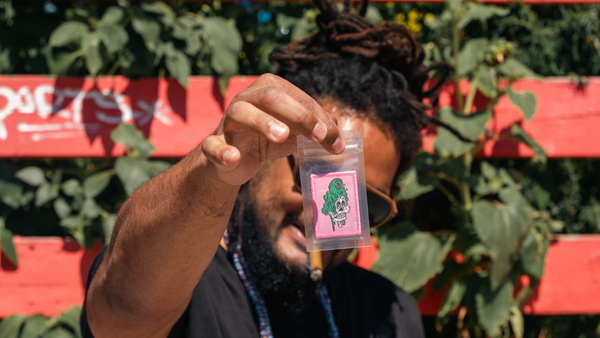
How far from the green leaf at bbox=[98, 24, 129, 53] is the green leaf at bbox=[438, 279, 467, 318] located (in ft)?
5.40

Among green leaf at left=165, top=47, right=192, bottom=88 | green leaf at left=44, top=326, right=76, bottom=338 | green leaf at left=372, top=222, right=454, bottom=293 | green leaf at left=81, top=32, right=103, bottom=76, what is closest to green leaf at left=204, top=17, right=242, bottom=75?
green leaf at left=165, top=47, right=192, bottom=88

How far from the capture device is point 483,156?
2.05m

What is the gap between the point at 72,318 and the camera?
74.1 inches

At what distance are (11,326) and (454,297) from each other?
5.86 ft

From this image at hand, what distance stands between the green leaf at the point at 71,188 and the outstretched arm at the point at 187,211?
1.16 metres

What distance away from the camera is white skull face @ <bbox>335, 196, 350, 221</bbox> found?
29.4 inches

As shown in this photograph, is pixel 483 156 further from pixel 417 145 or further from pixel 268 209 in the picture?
pixel 268 209

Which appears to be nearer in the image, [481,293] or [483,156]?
[481,293]

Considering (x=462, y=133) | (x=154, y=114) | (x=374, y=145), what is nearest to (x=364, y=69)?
(x=374, y=145)

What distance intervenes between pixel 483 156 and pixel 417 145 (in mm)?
662

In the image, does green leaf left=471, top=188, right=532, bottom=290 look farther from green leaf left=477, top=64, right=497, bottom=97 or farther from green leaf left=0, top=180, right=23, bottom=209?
green leaf left=0, top=180, right=23, bottom=209

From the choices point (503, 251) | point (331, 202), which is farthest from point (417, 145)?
point (331, 202)

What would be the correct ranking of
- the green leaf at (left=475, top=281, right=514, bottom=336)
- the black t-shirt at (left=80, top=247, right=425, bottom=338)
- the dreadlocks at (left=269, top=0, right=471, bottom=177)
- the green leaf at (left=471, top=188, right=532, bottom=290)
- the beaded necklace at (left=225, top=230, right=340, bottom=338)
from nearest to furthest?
the black t-shirt at (left=80, top=247, right=425, bottom=338) < the beaded necklace at (left=225, top=230, right=340, bottom=338) < the dreadlocks at (left=269, top=0, right=471, bottom=177) < the green leaf at (left=471, top=188, right=532, bottom=290) < the green leaf at (left=475, top=281, right=514, bottom=336)

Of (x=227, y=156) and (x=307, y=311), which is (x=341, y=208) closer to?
(x=227, y=156)
